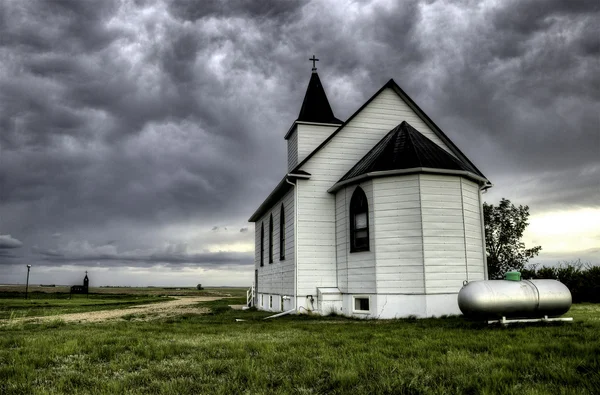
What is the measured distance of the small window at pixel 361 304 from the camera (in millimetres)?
16109

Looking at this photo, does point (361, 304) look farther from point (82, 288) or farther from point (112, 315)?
point (82, 288)

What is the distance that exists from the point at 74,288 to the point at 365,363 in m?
77.7

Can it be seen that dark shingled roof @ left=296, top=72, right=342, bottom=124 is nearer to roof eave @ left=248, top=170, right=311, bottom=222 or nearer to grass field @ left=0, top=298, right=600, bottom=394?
roof eave @ left=248, top=170, right=311, bottom=222

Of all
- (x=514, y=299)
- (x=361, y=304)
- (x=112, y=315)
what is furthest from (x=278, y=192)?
(x=514, y=299)

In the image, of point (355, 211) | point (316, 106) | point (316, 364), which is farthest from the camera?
point (316, 106)

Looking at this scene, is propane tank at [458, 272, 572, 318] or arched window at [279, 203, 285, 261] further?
arched window at [279, 203, 285, 261]

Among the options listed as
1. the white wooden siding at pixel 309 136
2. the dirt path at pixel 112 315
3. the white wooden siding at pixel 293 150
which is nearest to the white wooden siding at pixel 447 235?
the white wooden siding at pixel 309 136

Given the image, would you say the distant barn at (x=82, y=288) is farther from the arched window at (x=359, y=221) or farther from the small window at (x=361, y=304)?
the arched window at (x=359, y=221)

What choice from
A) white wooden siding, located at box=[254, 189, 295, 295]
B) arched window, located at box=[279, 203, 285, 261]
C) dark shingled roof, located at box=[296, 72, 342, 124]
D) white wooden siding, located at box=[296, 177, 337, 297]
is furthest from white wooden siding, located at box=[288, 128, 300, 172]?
white wooden siding, located at box=[296, 177, 337, 297]

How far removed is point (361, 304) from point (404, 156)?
529 cm

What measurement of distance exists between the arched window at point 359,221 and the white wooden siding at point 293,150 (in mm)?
5682

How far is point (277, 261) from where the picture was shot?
21.9m

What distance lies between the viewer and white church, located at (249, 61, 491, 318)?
15203 mm

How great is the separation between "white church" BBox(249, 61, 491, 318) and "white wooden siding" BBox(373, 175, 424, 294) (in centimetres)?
3
